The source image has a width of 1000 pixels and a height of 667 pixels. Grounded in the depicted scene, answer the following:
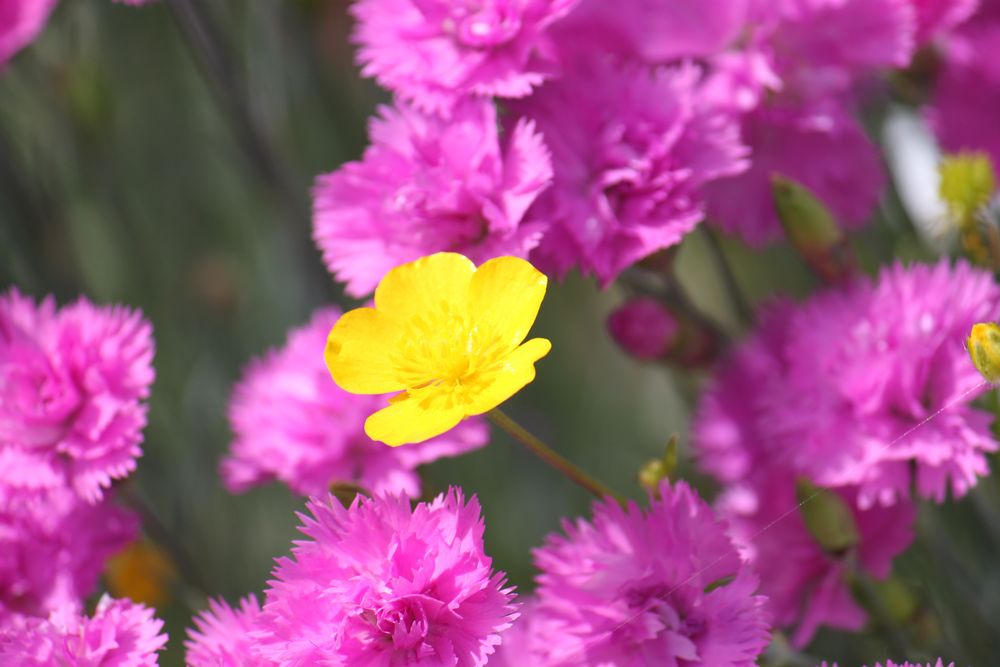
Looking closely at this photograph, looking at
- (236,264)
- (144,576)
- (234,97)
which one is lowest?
(144,576)

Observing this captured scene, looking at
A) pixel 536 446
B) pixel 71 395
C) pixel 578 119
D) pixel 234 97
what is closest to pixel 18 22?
pixel 234 97

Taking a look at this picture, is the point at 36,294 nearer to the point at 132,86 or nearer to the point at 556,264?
the point at 556,264

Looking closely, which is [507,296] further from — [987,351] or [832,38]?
[832,38]

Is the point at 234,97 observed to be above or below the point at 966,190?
above

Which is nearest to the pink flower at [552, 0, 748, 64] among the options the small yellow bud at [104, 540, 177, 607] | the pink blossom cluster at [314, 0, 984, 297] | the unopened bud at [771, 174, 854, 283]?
the pink blossom cluster at [314, 0, 984, 297]

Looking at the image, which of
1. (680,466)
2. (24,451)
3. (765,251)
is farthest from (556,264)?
(765,251)

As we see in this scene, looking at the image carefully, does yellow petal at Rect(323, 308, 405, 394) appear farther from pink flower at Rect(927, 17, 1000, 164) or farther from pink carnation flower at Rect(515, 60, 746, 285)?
pink flower at Rect(927, 17, 1000, 164)
